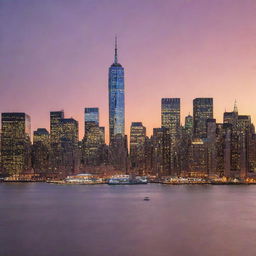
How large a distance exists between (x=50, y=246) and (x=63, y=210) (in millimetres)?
38345

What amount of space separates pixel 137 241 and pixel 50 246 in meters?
9.73

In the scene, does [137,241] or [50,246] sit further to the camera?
[137,241]

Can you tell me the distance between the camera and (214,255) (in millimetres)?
47844

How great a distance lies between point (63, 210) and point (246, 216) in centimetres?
3203

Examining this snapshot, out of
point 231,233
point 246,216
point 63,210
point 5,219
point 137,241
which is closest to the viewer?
point 137,241

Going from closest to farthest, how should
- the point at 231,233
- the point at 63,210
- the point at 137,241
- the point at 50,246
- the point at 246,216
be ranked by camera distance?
the point at 50,246 < the point at 137,241 < the point at 231,233 < the point at 246,216 < the point at 63,210

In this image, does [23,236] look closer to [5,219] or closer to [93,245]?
[93,245]

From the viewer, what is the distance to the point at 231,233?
61219 mm

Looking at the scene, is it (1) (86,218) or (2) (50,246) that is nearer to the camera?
(2) (50,246)

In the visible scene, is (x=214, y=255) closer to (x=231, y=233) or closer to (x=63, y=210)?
(x=231, y=233)

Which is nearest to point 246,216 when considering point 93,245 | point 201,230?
point 201,230

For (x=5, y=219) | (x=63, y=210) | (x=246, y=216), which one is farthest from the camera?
(x=63, y=210)

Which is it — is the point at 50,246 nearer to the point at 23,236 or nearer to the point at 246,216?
the point at 23,236

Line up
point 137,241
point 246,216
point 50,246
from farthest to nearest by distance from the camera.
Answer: point 246,216
point 137,241
point 50,246
